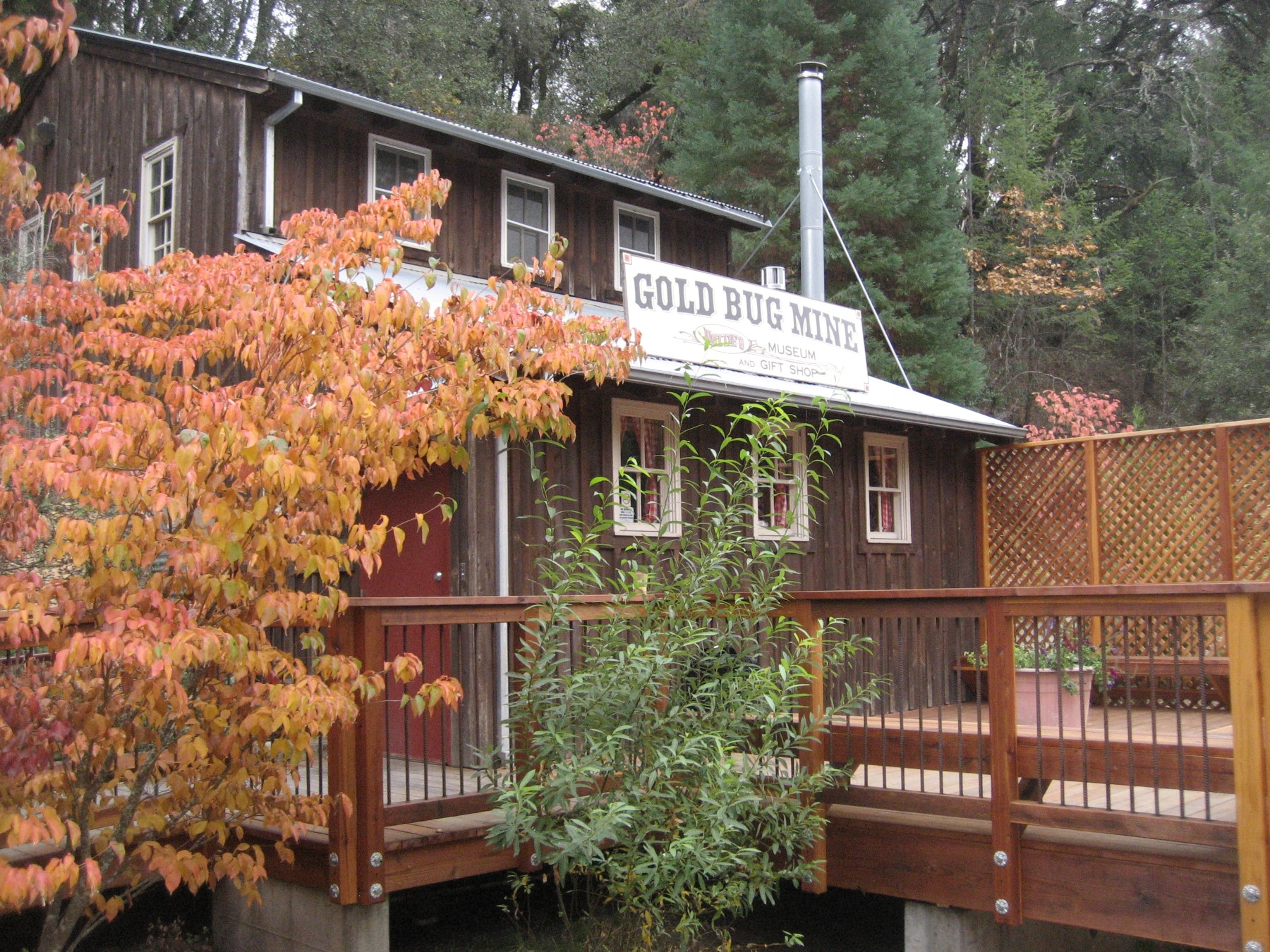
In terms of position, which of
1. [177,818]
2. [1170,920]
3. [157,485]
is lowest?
[1170,920]

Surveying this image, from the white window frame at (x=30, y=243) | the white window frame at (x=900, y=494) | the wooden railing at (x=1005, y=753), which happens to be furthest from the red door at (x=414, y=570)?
the white window frame at (x=30, y=243)

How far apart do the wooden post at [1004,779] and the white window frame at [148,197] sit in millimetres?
8309

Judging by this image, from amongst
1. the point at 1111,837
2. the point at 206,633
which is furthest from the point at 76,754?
the point at 1111,837

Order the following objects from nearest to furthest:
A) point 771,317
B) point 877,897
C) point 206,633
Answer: point 206,633 → point 877,897 → point 771,317

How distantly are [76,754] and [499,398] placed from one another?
2177 mm

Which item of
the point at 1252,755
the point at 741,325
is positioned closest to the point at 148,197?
the point at 741,325

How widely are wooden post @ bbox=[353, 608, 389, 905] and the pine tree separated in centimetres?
1640

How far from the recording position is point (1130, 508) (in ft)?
34.8

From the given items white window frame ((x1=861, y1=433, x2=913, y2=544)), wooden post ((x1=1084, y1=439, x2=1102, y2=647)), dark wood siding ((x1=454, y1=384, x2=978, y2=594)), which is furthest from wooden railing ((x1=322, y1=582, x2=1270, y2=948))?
white window frame ((x1=861, y1=433, x2=913, y2=544))

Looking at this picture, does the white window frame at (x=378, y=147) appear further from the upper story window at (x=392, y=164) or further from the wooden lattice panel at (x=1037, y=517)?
the wooden lattice panel at (x=1037, y=517)

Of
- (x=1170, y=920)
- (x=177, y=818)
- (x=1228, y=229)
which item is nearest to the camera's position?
(x=177, y=818)

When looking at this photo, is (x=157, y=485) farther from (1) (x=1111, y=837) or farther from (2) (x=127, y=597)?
(1) (x=1111, y=837)

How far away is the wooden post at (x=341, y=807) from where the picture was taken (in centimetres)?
516

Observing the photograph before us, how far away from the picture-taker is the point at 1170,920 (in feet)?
15.8
